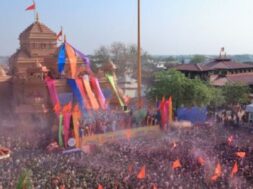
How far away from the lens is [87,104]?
2038 cm

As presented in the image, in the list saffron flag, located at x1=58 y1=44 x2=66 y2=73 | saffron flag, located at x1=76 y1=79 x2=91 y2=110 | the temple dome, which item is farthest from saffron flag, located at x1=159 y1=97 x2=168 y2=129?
the temple dome

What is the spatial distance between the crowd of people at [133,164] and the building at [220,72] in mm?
15911

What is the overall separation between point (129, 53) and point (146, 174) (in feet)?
125

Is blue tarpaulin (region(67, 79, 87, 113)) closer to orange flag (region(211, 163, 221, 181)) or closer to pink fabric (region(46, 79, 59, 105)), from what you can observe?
pink fabric (region(46, 79, 59, 105))

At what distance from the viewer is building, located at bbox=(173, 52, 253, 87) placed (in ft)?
108

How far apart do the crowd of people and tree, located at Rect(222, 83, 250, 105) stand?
9.94 m

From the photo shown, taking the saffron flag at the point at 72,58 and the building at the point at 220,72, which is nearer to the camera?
the saffron flag at the point at 72,58

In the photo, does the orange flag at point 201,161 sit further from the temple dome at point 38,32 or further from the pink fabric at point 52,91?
the temple dome at point 38,32

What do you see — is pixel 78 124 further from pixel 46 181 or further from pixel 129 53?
pixel 129 53

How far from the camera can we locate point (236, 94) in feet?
90.1

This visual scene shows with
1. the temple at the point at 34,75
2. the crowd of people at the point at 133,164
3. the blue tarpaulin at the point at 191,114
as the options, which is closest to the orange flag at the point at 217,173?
the crowd of people at the point at 133,164

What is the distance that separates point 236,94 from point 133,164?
633 inches

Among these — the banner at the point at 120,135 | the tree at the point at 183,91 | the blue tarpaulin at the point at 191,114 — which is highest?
the tree at the point at 183,91

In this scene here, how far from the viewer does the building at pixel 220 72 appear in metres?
33.0
